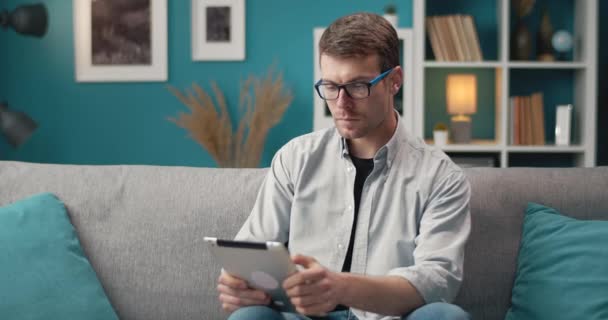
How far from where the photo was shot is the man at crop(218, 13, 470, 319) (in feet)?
5.04

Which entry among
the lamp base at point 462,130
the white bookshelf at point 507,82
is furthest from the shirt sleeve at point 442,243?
the lamp base at point 462,130

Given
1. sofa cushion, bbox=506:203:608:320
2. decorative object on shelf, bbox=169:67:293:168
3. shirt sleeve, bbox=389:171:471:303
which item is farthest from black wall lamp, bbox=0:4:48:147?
sofa cushion, bbox=506:203:608:320

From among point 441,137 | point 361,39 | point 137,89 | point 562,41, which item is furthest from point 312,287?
point 137,89

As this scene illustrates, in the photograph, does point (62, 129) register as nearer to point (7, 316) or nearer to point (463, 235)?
point (7, 316)

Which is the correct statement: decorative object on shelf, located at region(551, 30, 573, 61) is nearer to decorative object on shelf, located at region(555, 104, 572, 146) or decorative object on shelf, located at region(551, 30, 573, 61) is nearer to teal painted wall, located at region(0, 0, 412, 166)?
decorative object on shelf, located at region(555, 104, 572, 146)

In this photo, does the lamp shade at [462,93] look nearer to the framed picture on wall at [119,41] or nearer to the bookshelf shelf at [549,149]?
the bookshelf shelf at [549,149]

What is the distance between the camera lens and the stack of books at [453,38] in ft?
13.4

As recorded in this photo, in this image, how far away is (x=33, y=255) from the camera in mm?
1780

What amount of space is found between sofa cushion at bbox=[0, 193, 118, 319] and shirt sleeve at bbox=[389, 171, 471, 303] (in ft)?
2.62

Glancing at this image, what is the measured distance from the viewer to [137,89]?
177 inches

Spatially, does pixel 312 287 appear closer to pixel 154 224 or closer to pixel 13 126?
pixel 154 224

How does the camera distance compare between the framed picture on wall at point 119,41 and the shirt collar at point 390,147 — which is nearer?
the shirt collar at point 390,147

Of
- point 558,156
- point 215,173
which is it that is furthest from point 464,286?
point 558,156

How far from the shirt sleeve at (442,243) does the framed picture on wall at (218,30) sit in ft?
9.66
